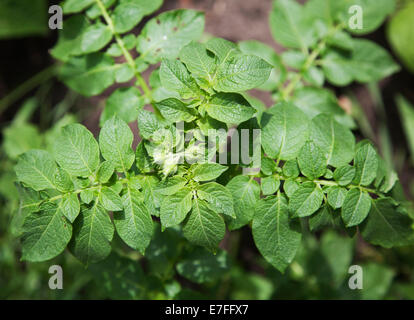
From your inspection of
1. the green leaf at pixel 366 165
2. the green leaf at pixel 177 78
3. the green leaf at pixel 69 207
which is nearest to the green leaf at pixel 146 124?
the green leaf at pixel 177 78

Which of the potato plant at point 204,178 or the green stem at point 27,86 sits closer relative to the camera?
the potato plant at point 204,178

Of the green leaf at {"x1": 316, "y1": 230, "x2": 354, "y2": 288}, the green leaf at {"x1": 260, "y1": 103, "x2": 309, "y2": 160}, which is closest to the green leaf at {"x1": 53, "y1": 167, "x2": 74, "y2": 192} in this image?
the green leaf at {"x1": 260, "y1": 103, "x2": 309, "y2": 160}

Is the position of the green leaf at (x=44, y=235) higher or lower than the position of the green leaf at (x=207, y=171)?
lower

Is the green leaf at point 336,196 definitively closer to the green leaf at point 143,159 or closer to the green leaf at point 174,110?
the green leaf at point 174,110

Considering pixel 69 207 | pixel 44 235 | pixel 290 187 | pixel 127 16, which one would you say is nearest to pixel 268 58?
pixel 127 16

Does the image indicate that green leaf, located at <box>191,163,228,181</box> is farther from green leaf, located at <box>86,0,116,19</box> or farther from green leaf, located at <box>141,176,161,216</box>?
green leaf, located at <box>86,0,116,19</box>

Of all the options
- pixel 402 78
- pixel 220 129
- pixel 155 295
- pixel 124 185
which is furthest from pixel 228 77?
pixel 402 78
